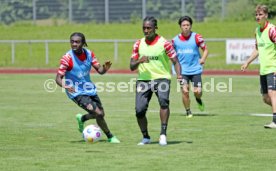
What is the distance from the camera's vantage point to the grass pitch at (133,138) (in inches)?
400

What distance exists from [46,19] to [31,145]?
4558cm

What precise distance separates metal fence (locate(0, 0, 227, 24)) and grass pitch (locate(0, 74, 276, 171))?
31336mm

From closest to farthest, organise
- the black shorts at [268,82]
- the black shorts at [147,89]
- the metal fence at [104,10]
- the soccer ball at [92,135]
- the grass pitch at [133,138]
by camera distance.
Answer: the grass pitch at [133,138], the black shorts at [147,89], the soccer ball at [92,135], the black shorts at [268,82], the metal fence at [104,10]

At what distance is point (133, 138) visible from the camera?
13258 millimetres

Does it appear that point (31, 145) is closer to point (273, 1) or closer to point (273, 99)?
point (273, 99)

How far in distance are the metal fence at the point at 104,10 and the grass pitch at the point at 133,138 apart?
31.3m

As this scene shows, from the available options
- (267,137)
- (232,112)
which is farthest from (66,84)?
(232,112)

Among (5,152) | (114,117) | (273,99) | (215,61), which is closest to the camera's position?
(5,152)

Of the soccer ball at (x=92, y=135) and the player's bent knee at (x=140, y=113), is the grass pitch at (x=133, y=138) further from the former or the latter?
the player's bent knee at (x=140, y=113)

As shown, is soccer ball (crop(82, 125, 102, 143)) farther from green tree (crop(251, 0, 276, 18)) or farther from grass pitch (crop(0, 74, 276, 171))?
green tree (crop(251, 0, 276, 18))

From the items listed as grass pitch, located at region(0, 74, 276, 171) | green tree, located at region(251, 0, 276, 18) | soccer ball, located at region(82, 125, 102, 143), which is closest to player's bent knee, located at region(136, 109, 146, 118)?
grass pitch, located at region(0, 74, 276, 171)

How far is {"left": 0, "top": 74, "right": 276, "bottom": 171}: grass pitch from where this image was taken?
1016cm

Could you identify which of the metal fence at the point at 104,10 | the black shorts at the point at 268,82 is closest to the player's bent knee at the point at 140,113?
the black shorts at the point at 268,82

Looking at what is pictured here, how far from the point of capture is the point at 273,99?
48.0 feet
